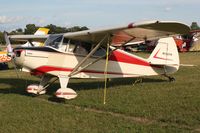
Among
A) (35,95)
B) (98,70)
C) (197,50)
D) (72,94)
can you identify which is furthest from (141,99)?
(197,50)

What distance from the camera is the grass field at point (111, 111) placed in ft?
20.9

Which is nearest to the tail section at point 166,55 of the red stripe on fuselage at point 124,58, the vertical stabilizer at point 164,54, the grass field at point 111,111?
the vertical stabilizer at point 164,54

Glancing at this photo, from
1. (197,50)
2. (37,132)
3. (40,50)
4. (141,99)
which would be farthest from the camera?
(197,50)

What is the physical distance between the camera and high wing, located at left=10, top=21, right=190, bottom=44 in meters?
8.71

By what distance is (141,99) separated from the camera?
909 cm

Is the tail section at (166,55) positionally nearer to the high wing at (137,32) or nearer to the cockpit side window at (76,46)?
the high wing at (137,32)

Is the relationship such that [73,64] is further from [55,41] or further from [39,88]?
[39,88]

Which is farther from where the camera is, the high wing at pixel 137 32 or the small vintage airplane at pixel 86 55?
the small vintage airplane at pixel 86 55

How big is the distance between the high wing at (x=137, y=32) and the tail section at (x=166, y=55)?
1.83m

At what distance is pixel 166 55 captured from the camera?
12922 mm

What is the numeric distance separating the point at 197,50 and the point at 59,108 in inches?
1453

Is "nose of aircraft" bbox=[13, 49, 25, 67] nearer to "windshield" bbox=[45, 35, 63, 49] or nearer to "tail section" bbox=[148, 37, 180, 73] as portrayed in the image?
"windshield" bbox=[45, 35, 63, 49]

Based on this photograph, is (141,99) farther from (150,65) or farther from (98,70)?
(150,65)

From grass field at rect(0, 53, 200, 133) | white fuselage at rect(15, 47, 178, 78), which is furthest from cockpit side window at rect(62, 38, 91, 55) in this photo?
grass field at rect(0, 53, 200, 133)
